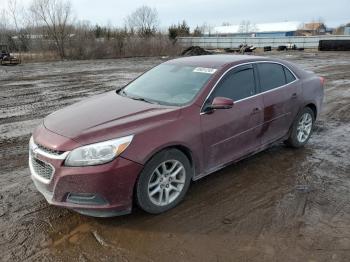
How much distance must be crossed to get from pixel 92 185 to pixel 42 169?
2.15ft

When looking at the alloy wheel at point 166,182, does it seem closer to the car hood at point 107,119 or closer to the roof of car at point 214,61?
the car hood at point 107,119

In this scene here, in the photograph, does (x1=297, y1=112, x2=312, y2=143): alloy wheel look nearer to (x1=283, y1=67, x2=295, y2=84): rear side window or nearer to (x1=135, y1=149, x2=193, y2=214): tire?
(x1=283, y1=67, x2=295, y2=84): rear side window

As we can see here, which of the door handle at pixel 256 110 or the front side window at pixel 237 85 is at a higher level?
the front side window at pixel 237 85

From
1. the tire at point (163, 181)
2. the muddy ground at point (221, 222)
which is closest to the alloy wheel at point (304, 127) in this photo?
the muddy ground at point (221, 222)

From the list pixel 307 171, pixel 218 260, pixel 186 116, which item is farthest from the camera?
pixel 307 171

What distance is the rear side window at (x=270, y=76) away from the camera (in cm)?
529

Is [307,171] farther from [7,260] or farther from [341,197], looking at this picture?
[7,260]

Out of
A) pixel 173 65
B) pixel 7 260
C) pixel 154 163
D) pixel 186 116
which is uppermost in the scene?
pixel 173 65

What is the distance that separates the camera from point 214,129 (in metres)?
4.36

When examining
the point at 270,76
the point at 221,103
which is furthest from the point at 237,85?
the point at 270,76

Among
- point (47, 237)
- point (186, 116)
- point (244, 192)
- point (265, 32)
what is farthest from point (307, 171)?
point (265, 32)

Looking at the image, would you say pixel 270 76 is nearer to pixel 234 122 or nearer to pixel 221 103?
pixel 234 122

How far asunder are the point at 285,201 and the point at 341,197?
72cm

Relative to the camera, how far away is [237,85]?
487cm
